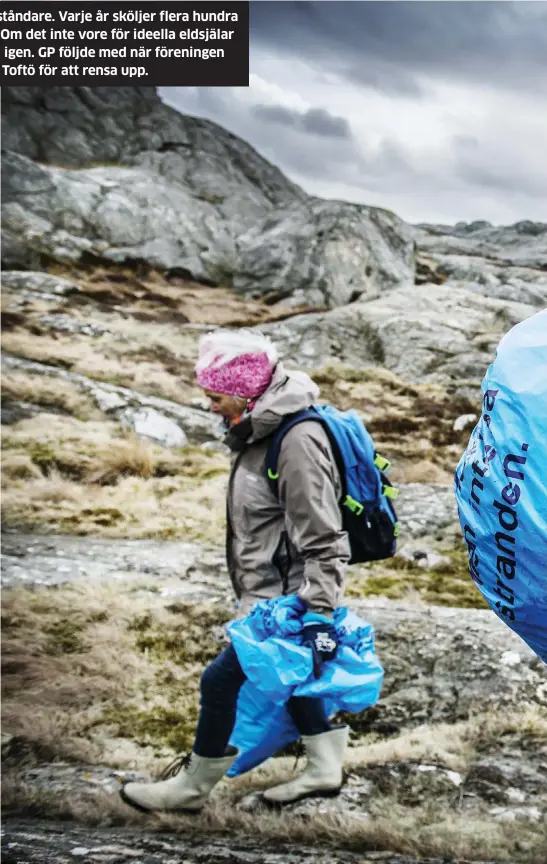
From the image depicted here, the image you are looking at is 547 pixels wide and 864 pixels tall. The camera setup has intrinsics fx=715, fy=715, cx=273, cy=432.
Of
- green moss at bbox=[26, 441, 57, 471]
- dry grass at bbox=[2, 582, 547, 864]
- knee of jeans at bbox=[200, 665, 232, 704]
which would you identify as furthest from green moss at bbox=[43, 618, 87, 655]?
green moss at bbox=[26, 441, 57, 471]

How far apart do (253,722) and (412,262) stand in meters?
36.4

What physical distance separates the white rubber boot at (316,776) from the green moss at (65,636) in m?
2.63

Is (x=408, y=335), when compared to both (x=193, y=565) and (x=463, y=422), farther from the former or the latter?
(x=193, y=565)

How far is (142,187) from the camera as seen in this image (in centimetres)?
4169

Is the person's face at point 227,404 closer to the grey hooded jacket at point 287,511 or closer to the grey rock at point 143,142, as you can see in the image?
the grey hooded jacket at point 287,511

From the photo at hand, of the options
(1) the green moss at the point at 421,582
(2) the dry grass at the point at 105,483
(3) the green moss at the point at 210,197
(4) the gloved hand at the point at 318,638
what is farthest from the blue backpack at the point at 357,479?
(3) the green moss at the point at 210,197

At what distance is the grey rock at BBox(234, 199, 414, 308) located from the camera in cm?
3431

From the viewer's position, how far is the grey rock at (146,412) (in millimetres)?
15461

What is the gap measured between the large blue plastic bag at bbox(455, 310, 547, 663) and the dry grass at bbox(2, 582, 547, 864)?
2.12m

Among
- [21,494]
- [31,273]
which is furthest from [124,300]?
[21,494]

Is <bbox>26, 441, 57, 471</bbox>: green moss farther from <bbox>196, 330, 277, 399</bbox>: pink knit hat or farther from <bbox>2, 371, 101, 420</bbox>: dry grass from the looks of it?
<bbox>196, 330, 277, 399</bbox>: pink knit hat

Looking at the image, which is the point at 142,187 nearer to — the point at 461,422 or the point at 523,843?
the point at 461,422

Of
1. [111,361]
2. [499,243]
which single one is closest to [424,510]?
[111,361]

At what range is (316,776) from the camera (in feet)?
12.8
